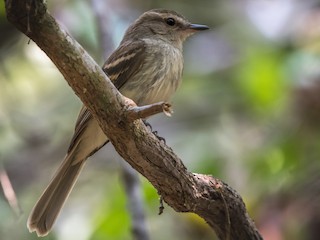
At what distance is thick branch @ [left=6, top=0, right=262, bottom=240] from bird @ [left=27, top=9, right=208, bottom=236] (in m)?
0.98

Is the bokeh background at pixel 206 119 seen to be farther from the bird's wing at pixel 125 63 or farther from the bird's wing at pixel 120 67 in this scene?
the bird's wing at pixel 125 63

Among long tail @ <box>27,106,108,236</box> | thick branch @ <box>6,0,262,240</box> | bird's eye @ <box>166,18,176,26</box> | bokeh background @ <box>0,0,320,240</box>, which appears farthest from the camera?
bird's eye @ <box>166,18,176,26</box>

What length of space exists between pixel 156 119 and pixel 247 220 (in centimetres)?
299

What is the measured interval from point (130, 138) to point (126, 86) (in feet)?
4.20

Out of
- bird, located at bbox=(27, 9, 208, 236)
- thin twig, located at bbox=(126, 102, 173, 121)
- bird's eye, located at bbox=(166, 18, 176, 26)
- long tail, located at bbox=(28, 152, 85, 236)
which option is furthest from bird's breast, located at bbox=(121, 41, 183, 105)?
thin twig, located at bbox=(126, 102, 173, 121)

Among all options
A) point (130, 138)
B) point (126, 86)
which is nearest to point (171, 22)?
point (126, 86)

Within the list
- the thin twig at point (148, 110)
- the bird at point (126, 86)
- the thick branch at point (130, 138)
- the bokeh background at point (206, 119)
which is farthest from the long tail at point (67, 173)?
the thin twig at point (148, 110)

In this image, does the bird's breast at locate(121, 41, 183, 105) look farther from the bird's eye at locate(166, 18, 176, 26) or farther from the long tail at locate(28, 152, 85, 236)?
the long tail at locate(28, 152, 85, 236)

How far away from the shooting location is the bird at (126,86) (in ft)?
14.4

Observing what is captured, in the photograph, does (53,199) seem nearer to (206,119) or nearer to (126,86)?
(126,86)

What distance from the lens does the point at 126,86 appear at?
4.38 metres

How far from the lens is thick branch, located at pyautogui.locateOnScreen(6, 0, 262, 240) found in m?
2.73

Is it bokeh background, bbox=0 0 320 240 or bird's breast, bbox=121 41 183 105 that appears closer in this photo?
bird's breast, bbox=121 41 183 105

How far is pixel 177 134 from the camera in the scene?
20.1ft
